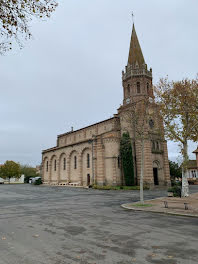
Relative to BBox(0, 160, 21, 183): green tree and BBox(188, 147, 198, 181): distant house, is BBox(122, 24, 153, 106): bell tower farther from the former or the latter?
BBox(0, 160, 21, 183): green tree

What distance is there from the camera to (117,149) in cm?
3403

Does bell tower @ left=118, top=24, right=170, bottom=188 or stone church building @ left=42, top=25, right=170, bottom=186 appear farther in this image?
stone church building @ left=42, top=25, right=170, bottom=186

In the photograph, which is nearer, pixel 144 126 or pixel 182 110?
pixel 182 110

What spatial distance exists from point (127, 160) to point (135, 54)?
22.5 metres

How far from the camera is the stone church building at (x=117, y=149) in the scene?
3294 centimetres

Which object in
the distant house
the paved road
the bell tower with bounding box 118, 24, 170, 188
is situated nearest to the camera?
the paved road

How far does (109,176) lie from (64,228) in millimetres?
25060

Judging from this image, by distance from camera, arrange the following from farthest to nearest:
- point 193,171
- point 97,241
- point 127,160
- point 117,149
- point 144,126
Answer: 1. point 193,171
2. point 117,149
3. point 127,160
4. point 144,126
5. point 97,241

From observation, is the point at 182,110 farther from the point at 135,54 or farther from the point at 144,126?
the point at 135,54

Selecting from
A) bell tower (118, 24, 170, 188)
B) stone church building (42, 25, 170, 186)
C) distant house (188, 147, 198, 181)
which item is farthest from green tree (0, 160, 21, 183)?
distant house (188, 147, 198, 181)

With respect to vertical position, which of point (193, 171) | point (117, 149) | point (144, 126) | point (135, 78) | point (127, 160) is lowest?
point (193, 171)

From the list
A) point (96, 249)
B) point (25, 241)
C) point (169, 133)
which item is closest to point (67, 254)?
point (96, 249)

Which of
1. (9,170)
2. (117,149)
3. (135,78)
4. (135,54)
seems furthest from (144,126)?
(9,170)

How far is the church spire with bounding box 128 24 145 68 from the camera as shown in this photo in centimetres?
3924
